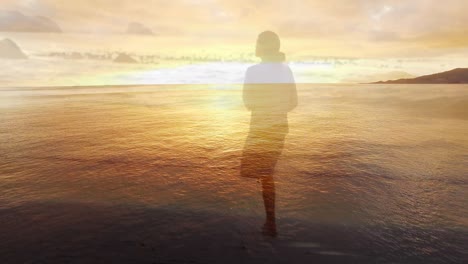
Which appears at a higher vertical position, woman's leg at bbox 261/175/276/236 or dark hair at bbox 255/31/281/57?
dark hair at bbox 255/31/281/57

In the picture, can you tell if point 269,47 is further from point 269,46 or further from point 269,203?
point 269,203

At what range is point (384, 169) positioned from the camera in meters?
6.34

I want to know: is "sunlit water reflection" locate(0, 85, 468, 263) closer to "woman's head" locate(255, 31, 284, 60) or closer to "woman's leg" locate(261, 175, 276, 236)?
"woman's leg" locate(261, 175, 276, 236)

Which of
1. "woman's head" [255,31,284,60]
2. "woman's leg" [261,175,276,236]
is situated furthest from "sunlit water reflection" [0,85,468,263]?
"woman's head" [255,31,284,60]

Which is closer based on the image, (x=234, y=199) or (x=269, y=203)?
(x=269, y=203)

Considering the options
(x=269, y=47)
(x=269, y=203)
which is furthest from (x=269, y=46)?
(x=269, y=203)

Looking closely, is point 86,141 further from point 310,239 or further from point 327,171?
point 310,239

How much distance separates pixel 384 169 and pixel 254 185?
3.20 m

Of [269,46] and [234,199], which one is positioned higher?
[269,46]

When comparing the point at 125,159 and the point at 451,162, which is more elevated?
the point at 125,159

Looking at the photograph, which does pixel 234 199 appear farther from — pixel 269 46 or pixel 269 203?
pixel 269 46

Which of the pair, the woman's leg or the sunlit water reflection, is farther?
the woman's leg

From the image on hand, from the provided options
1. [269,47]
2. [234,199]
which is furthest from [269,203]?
[269,47]

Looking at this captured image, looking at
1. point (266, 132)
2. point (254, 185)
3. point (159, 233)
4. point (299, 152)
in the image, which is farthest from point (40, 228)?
point (266, 132)
